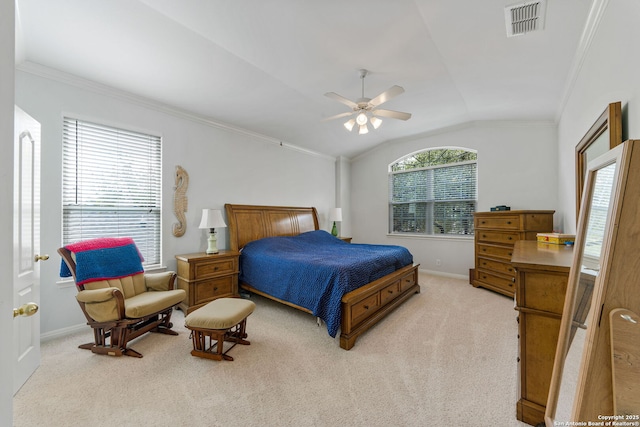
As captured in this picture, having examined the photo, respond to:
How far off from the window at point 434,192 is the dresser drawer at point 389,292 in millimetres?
2429

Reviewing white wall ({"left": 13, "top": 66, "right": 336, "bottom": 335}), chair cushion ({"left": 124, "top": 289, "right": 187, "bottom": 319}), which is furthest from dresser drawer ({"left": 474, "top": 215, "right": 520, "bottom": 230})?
chair cushion ({"left": 124, "top": 289, "right": 187, "bottom": 319})

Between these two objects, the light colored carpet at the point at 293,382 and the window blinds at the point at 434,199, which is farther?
the window blinds at the point at 434,199

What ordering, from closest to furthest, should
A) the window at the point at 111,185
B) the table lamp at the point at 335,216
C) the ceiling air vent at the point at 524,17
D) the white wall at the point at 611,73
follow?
1. the white wall at the point at 611,73
2. the ceiling air vent at the point at 524,17
3. the window at the point at 111,185
4. the table lamp at the point at 335,216

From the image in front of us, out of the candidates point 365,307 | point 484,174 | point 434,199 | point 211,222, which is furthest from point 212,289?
point 484,174

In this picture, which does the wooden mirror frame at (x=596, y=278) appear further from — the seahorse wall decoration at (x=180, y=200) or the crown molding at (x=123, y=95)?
the crown molding at (x=123, y=95)

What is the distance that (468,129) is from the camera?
4.77m

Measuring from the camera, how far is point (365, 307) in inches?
104

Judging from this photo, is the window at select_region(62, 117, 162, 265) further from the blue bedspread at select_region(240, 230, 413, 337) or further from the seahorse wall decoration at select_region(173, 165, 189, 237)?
the blue bedspread at select_region(240, 230, 413, 337)

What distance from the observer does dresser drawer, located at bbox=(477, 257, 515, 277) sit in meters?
3.67

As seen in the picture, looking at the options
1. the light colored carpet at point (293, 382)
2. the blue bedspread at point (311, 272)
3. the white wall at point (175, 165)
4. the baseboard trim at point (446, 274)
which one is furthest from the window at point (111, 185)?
the baseboard trim at point (446, 274)

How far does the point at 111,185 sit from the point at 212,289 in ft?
5.48

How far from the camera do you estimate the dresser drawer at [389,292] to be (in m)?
2.97

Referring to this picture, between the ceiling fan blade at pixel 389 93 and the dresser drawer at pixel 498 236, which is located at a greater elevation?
the ceiling fan blade at pixel 389 93

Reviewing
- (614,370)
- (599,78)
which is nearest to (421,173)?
(599,78)
